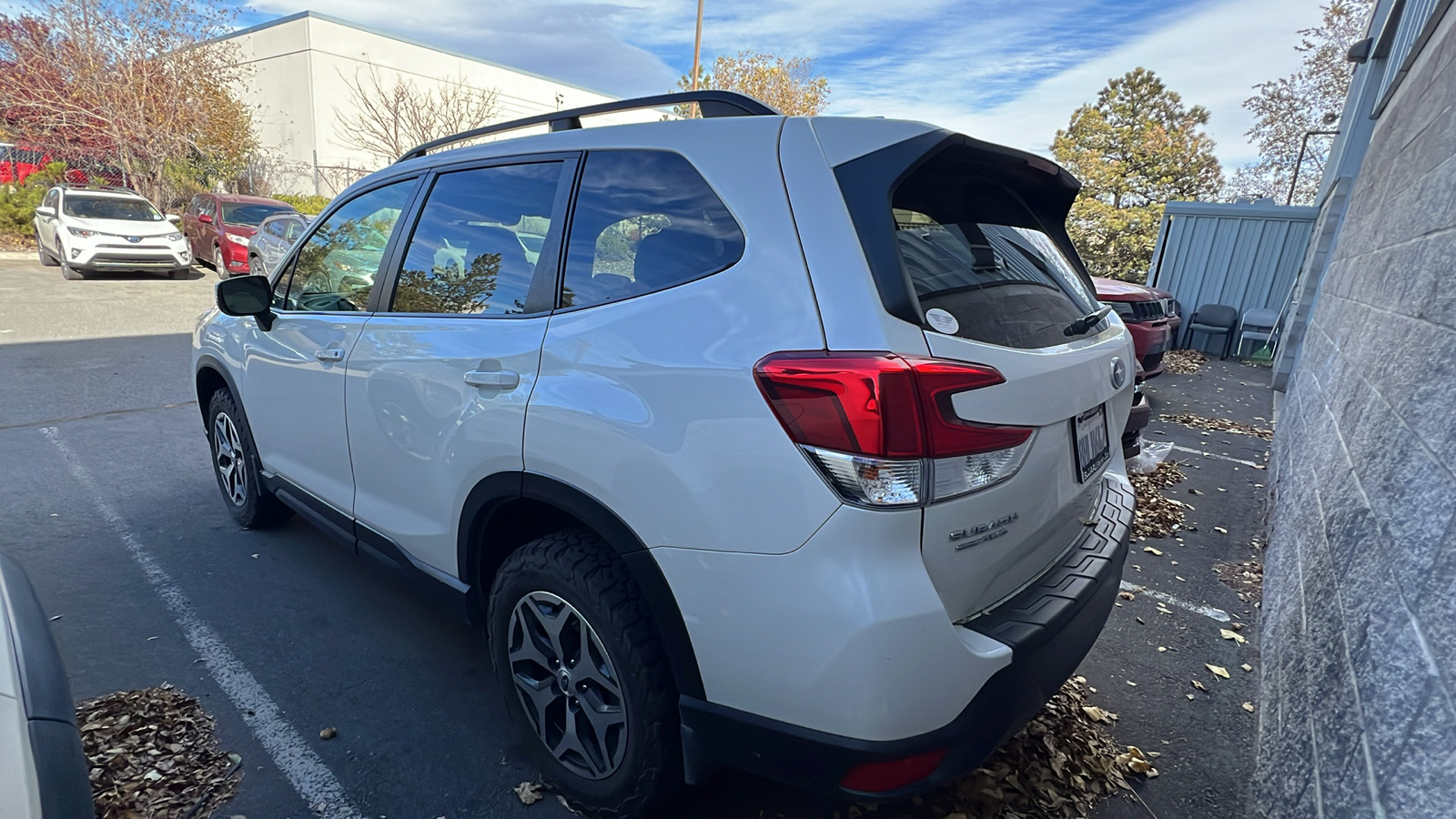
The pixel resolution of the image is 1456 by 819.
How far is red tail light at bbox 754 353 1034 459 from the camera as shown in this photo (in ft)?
4.97

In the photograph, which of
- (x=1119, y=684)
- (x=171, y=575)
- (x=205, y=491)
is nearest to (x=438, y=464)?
(x=171, y=575)

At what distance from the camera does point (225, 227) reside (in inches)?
579

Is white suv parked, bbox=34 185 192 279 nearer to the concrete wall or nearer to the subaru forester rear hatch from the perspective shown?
the subaru forester rear hatch

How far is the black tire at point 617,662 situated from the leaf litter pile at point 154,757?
1.11m

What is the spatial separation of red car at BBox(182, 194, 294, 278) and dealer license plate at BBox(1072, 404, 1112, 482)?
16241 millimetres

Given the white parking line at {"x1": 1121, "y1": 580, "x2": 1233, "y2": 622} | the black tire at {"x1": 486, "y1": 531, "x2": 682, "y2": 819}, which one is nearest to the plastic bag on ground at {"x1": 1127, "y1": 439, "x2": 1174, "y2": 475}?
the white parking line at {"x1": 1121, "y1": 580, "x2": 1233, "y2": 622}

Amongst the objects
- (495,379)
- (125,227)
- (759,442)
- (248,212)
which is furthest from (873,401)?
(248,212)

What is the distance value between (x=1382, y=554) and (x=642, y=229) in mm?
2066

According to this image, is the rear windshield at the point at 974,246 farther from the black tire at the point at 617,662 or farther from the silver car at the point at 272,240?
the silver car at the point at 272,240

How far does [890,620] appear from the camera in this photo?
1509 mm

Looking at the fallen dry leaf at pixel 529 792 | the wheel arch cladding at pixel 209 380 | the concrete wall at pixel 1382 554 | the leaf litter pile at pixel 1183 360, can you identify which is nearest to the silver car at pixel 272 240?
the wheel arch cladding at pixel 209 380

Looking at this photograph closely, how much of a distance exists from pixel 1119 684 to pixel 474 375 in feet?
9.28

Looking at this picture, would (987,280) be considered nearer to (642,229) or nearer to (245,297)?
(642,229)

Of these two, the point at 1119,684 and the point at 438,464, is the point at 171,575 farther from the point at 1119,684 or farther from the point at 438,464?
the point at 1119,684
